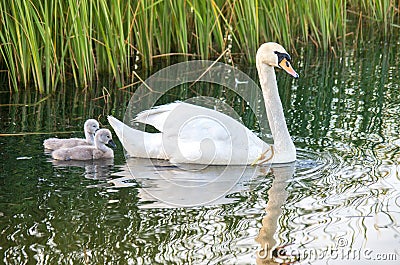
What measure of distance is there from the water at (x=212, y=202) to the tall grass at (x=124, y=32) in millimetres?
545

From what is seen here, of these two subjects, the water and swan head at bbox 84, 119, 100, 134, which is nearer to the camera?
the water

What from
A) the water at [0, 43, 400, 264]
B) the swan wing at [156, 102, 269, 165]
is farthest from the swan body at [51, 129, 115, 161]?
the swan wing at [156, 102, 269, 165]

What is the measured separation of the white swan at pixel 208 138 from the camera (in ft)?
24.4

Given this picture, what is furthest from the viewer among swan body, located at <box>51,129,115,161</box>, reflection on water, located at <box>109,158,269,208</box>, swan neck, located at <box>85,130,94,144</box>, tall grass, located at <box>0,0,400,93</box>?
tall grass, located at <box>0,0,400,93</box>

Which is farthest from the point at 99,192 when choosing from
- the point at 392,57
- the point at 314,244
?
the point at 392,57

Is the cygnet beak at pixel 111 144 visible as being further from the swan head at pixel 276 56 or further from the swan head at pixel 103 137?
the swan head at pixel 276 56

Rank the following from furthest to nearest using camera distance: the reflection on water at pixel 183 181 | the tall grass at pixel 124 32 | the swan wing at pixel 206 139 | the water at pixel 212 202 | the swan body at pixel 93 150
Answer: the tall grass at pixel 124 32, the swan body at pixel 93 150, the swan wing at pixel 206 139, the reflection on water at pixel 183 181, the water at pixel 212 202

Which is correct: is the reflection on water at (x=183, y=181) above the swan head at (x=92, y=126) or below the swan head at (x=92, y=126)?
below

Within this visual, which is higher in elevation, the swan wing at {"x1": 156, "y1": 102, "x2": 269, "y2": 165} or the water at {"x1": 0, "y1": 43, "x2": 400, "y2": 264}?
the swan wing at {"x1": 156, "y1": 102, "x2": 269, "y2": 165}

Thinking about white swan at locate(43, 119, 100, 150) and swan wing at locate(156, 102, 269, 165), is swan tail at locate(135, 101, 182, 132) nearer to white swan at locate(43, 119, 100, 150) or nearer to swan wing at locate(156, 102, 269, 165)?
swan wing at locate(156, 102, 269, 165)

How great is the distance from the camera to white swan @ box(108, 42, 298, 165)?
7.43 metres

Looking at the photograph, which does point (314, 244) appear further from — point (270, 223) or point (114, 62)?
point (114, 62)

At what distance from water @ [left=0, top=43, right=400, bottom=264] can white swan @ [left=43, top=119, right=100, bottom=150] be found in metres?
0.11

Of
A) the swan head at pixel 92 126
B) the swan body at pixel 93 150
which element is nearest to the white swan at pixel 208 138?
the swan body at pixel 93 150
